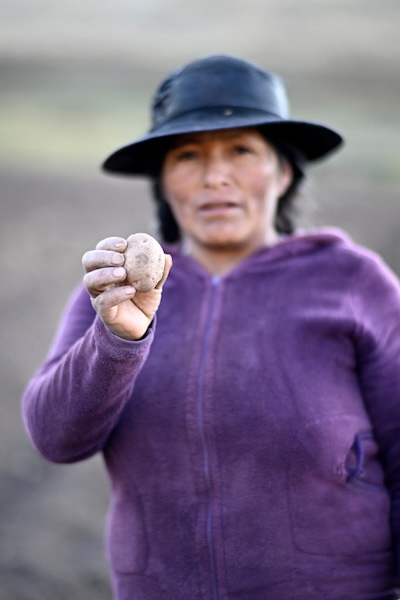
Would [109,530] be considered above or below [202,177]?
below

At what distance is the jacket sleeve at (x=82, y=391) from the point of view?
5.27 ft

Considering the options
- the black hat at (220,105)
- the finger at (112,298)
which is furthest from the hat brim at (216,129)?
the finger at (112,298)

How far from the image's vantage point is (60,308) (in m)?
5.23

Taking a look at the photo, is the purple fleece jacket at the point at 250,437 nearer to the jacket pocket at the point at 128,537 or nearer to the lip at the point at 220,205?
the jacket pocket at the point at 128,537

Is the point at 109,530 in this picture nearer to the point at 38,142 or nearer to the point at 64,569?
the point at 64,569

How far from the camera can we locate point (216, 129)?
2.03m

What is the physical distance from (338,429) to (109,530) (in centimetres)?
57

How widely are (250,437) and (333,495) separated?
21cm

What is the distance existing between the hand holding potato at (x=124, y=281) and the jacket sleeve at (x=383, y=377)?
1.81 ft

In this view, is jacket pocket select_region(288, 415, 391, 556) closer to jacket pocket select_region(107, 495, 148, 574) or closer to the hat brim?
jacket pocket select_region(107, 495, 148, 574)

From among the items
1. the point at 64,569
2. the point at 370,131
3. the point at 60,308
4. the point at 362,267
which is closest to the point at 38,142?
the point at 60,308

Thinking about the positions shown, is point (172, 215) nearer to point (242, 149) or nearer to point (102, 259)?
point (242, 149)

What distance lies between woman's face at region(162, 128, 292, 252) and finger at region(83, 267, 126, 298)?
59 cm

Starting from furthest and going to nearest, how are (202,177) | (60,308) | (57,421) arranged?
(60,308) → (202,177) → (57,421)
